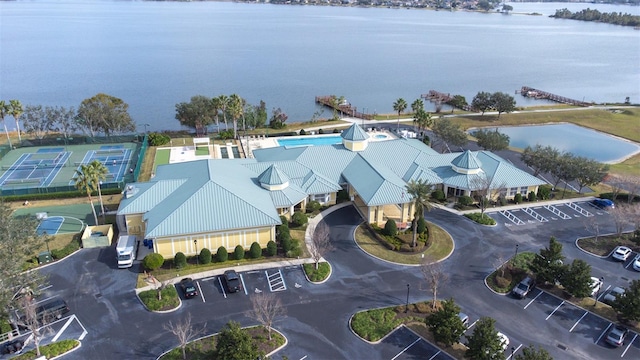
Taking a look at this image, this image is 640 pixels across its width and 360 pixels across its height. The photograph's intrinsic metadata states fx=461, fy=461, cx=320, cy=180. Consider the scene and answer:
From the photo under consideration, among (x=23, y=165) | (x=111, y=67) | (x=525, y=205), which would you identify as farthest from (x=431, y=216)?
(x=111, y=67)

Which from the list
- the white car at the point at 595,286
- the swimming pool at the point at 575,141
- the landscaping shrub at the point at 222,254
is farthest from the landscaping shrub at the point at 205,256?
the swimming pool at the point at 575,141

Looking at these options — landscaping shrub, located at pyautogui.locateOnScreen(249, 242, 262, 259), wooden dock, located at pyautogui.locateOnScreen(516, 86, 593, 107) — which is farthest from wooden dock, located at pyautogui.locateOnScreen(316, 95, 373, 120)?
landscaping shrub, located at pyautogui.locateOnScreen(249, 242, 262, 259)

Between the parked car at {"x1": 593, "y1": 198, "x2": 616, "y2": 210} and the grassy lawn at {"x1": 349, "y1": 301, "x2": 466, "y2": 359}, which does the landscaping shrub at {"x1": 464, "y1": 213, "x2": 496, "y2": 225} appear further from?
the grassy lawn at {"x1": 349, "y1": 301, "x2": 466, "y2": 359}

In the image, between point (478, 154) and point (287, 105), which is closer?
point (478, 154)

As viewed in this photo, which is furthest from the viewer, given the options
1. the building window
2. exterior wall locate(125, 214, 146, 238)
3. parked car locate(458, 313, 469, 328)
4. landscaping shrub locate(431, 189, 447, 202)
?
landscaping shrub locate(431, 189, 447, 202)

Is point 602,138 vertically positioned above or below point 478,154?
below

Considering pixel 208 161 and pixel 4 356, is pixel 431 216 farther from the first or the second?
pixel 4 356

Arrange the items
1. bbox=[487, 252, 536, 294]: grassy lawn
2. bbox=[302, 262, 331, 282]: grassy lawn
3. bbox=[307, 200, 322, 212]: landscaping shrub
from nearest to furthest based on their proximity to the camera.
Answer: bbox=[487, 252, 536, 294]: grassy lawn, bbox=[302, 262, 331, 282]: grassy lawn, bbox=[307, 200, 322, 212]: landscaping shrub

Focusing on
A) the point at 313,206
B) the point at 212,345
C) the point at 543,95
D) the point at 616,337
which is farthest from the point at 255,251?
the point at 543,95
